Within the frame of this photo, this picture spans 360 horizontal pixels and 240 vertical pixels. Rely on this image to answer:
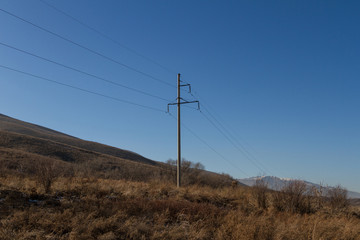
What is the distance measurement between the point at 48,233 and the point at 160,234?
9.07 ft

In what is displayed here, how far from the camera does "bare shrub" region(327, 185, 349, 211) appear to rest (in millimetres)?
15229

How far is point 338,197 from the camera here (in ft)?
51.1

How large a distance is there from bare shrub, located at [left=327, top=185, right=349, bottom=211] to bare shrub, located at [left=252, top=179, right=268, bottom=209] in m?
4.06

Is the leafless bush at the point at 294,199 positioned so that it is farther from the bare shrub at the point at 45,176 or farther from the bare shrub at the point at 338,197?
the bare shrub at the point at 45,176

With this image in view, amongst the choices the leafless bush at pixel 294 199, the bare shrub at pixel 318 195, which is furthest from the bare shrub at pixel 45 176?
the bare shrub at pixel 318 195

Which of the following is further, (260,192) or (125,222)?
(260,192)

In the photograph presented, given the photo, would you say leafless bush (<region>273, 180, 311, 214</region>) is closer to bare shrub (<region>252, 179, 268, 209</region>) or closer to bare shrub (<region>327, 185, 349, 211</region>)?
bare shrub (<region>252, 179, 268, 209</region>)

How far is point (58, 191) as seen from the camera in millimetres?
11445

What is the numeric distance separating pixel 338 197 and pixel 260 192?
527 cm

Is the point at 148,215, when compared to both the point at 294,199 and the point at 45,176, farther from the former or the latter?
the point at 294,199

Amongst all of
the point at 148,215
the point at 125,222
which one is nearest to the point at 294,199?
the point at 148,215

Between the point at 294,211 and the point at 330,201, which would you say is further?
the point at 330,201

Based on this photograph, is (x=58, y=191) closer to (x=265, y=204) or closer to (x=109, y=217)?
(x=109, y=217)

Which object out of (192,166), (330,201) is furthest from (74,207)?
(192,166)
